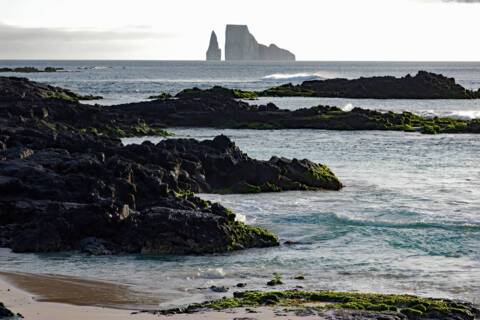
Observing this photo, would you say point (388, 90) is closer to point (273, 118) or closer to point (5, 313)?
point (273, 118)

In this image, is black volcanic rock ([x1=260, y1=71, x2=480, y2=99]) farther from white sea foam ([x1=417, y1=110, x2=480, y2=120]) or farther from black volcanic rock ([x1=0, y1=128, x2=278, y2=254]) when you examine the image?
black volcanic rock ([x1=0, y1=128, x2=278, y2=254])

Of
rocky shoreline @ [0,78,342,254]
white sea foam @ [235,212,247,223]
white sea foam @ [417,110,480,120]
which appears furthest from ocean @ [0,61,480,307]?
white sea foam @ [417,110,480,120]

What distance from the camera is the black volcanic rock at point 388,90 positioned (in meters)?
113

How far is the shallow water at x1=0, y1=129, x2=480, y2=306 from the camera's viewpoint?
19703mm

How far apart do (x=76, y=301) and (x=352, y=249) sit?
29.7 feet

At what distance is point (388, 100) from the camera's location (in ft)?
361

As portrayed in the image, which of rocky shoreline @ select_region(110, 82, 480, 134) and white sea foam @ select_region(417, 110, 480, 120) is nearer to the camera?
rocky shoreline @ select_region(110, 82, 480, 134)

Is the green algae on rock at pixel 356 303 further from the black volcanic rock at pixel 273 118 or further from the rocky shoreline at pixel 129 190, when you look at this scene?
the black volcanic rock at pixel 273 118

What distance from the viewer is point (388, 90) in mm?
114812

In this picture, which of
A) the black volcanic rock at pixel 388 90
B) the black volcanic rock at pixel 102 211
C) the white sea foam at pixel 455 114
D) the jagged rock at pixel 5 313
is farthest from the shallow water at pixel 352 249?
the black volcanic rock at pixel 388 90

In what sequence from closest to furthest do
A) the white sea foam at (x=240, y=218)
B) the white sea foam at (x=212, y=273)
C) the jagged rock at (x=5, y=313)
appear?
the jagged rock at (x=5, y=313), the white sea foam at (x=212, y=273), the white sea foam at (x=240, y=218)

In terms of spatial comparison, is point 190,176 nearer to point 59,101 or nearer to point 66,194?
point 66,194

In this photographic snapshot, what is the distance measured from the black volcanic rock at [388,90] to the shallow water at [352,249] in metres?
70.8

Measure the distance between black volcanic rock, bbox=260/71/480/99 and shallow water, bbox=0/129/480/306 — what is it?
70.8 meters
